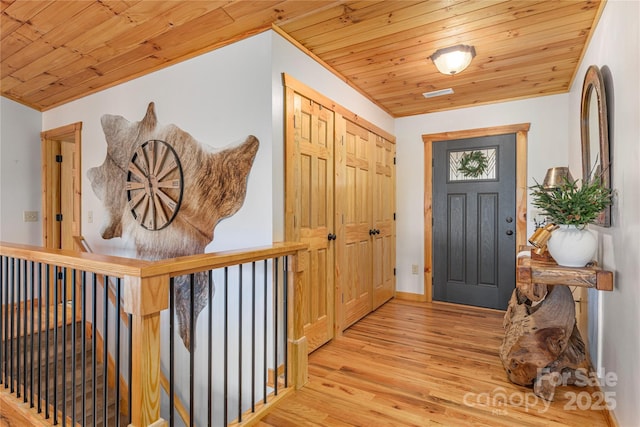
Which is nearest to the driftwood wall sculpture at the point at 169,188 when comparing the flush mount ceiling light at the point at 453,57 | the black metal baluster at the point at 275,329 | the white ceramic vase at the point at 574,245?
the black metal baluster at the point at 275,329

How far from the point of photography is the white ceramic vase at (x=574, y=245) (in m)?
1.75

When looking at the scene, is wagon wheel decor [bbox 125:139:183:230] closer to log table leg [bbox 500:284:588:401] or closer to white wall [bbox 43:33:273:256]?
white wall [bbox 43:33:273:256]

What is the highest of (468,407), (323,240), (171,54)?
(171,54)

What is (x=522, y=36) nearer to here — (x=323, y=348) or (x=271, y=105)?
(x=271, y=105)

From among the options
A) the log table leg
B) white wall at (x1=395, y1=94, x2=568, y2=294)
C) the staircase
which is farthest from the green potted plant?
the staircase

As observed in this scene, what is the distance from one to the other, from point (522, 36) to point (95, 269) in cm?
287

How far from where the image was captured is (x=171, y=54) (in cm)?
265

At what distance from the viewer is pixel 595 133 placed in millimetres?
2154

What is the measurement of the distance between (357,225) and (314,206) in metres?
0.77

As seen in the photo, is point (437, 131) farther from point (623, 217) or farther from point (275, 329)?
point (275, 329)

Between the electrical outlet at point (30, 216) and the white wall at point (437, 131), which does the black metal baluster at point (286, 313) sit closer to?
the white wall at point (437, 131)

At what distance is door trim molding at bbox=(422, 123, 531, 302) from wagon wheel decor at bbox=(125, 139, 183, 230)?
273 cm

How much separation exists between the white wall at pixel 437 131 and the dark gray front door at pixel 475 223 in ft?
0.58

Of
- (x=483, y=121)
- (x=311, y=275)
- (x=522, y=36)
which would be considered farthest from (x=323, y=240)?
(x=483, y=121)
